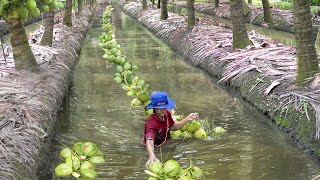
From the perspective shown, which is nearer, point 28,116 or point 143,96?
point 28,116

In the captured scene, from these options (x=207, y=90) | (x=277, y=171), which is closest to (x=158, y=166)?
(x=277, y=171)

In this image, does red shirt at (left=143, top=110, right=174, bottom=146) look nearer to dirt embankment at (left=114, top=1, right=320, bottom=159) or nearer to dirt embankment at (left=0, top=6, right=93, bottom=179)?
dirt embankment at (left=0, top=6, right=93, bottom=179)

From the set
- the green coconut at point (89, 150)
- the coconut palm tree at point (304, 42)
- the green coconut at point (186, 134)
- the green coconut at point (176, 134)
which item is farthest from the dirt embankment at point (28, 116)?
the coconut palm tree at point (304, 42)

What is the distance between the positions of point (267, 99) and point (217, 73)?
3599 mm

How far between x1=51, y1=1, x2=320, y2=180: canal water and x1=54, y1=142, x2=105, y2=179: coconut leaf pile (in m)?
1.79

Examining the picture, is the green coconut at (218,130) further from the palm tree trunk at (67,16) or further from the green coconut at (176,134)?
the palm tree trunk at (67,16)

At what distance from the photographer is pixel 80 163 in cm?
514

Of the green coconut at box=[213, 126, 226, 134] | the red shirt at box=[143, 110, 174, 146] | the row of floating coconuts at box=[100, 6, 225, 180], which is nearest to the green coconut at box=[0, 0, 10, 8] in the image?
the row of floating coconuts at box=[100, 6, 225, 180]

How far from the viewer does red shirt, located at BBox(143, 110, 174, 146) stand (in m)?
6.89

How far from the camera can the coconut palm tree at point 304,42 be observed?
876 centimetres

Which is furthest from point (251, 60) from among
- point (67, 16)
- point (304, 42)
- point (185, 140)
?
point (67, 16)

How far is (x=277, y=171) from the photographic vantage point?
22.7 feet

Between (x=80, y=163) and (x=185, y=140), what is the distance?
3172 millimetres

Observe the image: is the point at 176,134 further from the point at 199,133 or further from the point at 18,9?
the point at 18,9
